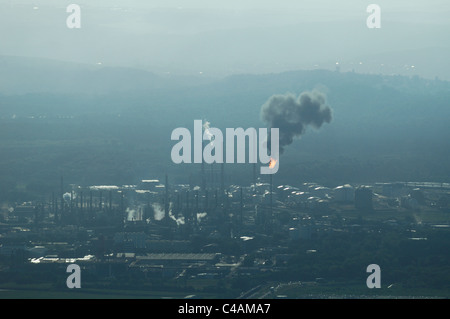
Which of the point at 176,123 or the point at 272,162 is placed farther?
the point at 176,123

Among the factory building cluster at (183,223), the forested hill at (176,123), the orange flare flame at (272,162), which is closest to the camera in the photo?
the factory building cluster at (183,223)

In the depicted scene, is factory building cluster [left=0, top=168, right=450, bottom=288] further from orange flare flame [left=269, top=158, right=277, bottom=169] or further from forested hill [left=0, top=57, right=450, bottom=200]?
forested hill [left=0, top=57, right=450, bottom=200]

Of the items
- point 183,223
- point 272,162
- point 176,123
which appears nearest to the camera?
point 183,223

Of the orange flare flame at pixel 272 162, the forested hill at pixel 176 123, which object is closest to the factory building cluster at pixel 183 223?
the orange flare flame at pixel 272 162

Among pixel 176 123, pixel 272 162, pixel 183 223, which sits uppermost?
pixel 176 123

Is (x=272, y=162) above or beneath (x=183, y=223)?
above

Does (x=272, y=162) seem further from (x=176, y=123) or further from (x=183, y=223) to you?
(x=176, y=123)

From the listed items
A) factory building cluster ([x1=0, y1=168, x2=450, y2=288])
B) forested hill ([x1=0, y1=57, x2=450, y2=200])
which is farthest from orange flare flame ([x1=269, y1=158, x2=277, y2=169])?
forested hill ([x1=0, y1=57, x2=450, y2=200])

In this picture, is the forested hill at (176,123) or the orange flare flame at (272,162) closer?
the orange flare flame at (272,162)

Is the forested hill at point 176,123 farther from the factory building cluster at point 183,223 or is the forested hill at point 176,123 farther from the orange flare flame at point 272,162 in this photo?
the factory building cluster at point 183,223

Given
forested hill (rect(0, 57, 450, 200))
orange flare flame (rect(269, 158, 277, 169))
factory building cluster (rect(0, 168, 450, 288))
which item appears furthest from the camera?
forested hill (rect(0, 57, 450, 200))

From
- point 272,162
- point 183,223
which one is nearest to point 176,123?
point 272,162
